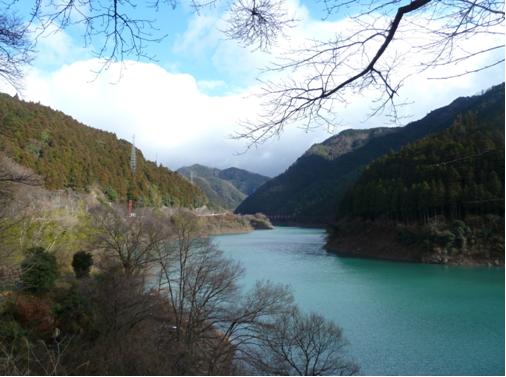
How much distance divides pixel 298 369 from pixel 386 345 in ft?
8.75

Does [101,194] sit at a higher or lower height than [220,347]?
higher

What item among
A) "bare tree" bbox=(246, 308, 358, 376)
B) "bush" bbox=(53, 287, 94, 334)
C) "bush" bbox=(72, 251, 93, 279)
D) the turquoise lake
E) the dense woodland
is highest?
the dense woodland

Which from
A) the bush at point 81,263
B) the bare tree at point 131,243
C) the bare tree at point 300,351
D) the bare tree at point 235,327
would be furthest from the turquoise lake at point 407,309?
the bush at point 81,263

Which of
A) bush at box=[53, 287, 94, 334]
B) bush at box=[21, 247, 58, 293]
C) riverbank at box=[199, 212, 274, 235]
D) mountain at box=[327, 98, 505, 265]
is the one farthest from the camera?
riverbank at box=[199, 212, 274, 235]

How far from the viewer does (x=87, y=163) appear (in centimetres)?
3475

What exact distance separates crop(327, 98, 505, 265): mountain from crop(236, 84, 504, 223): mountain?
958 inches

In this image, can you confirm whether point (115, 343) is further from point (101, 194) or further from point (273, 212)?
point (273, 212)

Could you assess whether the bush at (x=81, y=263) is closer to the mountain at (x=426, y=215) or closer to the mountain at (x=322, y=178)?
the mountain at (x=426, y=215)

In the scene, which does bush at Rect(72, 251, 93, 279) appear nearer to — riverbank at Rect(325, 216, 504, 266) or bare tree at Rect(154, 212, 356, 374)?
bare tree at Rect(154, 212, 356, 374)

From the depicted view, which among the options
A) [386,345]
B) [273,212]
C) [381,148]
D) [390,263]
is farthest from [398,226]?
[273,212]

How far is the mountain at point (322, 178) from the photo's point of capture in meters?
68.3

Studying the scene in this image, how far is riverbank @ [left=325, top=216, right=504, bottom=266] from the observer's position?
24375 mm

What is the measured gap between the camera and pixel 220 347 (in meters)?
8.76

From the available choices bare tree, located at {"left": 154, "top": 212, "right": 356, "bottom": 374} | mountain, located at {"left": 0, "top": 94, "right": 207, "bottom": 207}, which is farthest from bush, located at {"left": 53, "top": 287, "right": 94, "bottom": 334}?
mountain, located at {"left": 0, "top": 94, "right": 207, "bottom": 207}
